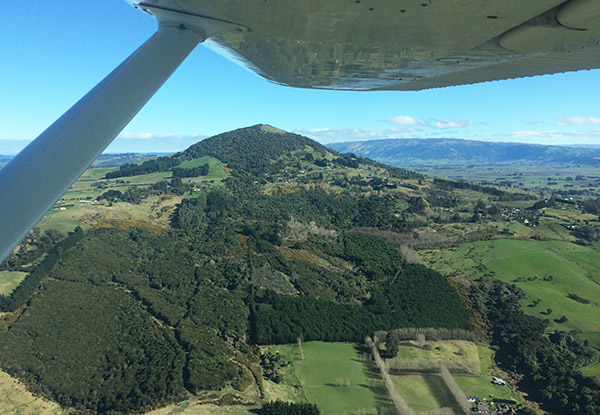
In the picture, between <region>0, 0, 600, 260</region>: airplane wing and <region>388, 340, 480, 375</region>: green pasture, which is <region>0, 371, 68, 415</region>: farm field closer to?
<region>388, 340, 480, 375</region>: green pasture

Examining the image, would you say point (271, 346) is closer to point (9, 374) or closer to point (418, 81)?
point (9, 374)

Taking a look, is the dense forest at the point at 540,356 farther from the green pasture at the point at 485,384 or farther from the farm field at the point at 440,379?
the farm field at the point at 440,379

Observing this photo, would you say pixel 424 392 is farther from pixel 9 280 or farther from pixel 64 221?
pixel 64 221

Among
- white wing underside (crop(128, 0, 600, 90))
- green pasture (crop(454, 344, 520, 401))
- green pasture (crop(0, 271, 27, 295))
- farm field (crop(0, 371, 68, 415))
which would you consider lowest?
green pasture (crop(454, 344, 520, 401))

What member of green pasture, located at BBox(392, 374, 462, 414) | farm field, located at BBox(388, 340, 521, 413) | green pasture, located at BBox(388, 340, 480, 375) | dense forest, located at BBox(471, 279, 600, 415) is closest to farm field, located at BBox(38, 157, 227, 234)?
green pasture, located at BBox(392, 374, 462, 414)

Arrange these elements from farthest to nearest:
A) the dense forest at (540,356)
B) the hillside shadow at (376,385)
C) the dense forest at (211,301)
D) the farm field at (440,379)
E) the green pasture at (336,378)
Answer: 1. the dense forest at (211,301)
2. the farm field at (440,379)
3. the hillside shadow at (376,385)
4. the green pasture at (336,378)
5. the dense forest at (540,356)

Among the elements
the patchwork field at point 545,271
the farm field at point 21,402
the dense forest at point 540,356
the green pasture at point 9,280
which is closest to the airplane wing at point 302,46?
the farm field at point 21,402
